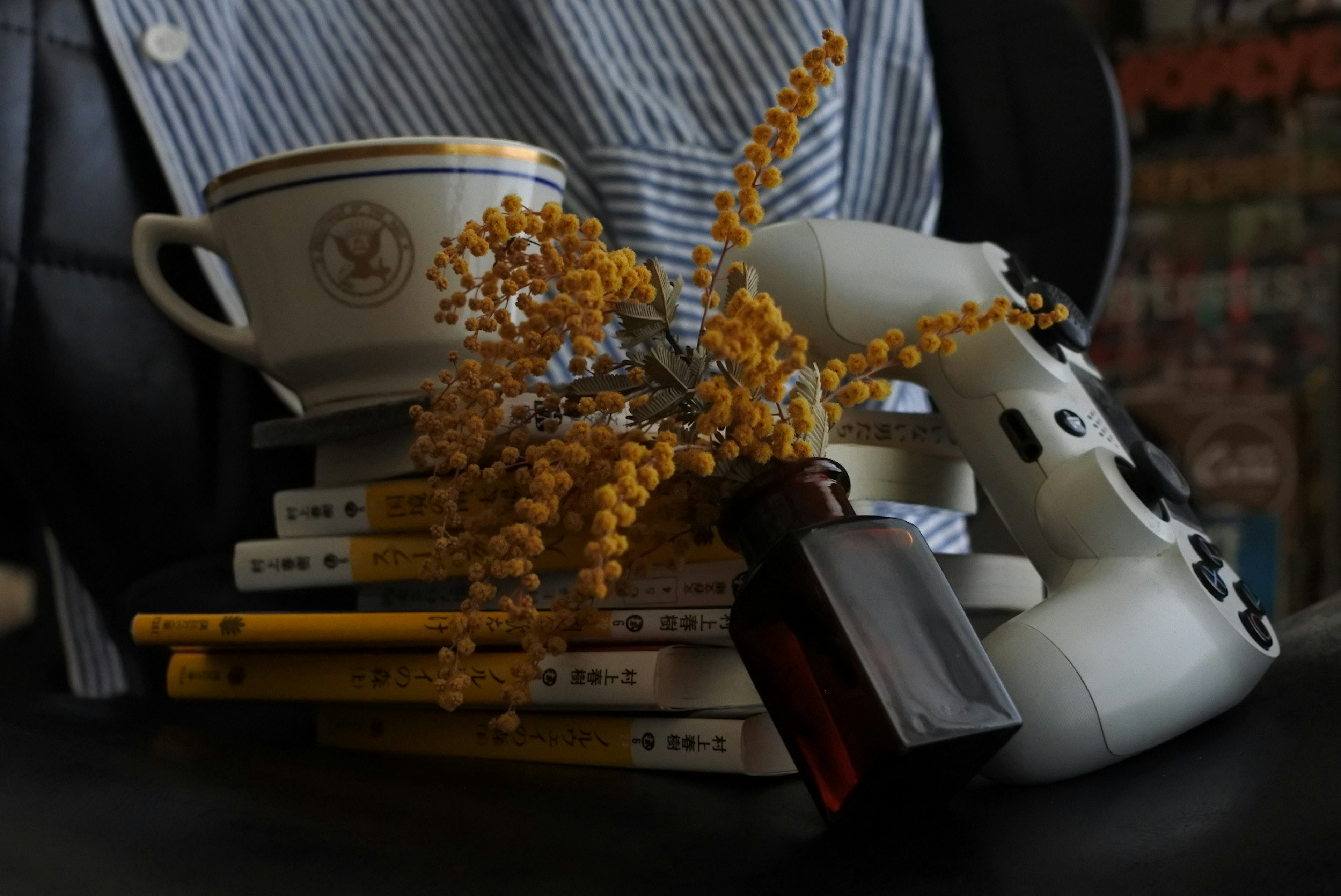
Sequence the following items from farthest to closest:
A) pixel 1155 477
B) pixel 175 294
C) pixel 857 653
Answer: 1. pixel 175 294
2. pixel 1155 477
3. pixel 857 653

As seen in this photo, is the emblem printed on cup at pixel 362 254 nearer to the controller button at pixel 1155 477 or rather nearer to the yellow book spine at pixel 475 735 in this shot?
the yellow book spine at pixel 475 735

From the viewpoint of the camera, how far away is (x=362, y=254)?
1.67 feet

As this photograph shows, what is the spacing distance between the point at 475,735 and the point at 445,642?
51 mm

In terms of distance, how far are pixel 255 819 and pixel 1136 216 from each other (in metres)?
1.96

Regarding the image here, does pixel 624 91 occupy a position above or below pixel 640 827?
above

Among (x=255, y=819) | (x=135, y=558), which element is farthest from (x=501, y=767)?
(x=135, y=558)

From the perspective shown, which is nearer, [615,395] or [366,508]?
[615,395]

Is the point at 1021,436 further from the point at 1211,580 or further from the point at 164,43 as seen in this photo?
the point at 164,43

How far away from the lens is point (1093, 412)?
46 cm

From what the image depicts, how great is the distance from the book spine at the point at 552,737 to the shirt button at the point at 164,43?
1.32 ft

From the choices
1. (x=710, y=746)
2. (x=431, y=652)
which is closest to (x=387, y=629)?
(x=431, y=652)

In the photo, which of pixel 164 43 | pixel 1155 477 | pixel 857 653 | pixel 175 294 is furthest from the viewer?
pixel 164 43

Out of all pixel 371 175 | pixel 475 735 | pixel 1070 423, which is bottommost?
pixel 475 735

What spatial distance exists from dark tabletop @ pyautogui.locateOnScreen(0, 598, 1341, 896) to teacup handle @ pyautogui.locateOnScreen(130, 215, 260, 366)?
0.20m
